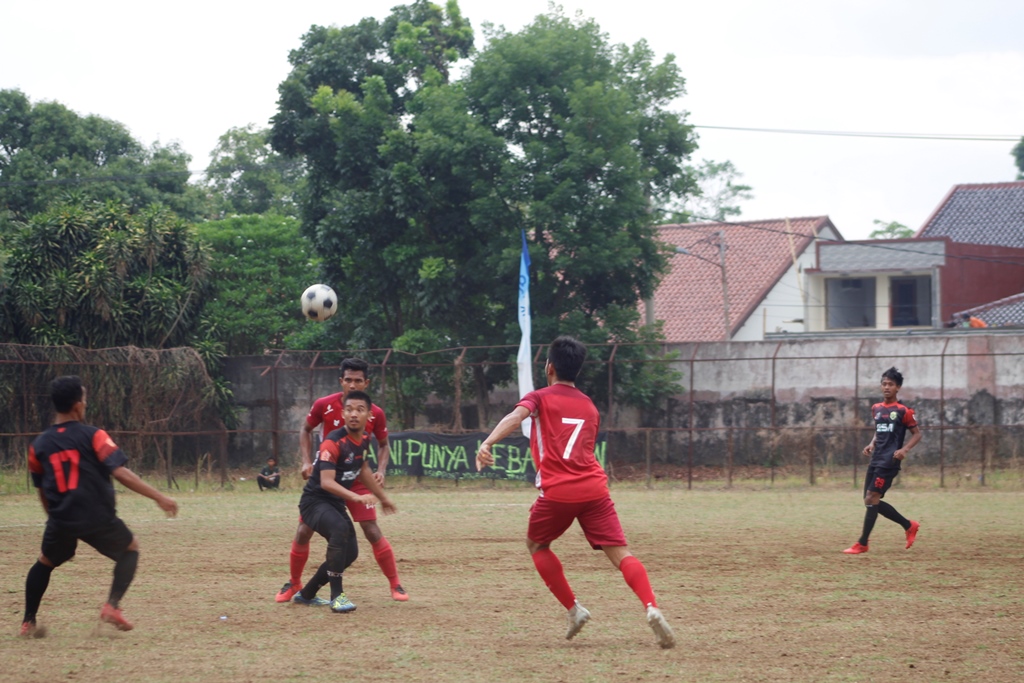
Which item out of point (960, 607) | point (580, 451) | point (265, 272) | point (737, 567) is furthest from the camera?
point (265, 272)

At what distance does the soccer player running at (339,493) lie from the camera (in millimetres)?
8219

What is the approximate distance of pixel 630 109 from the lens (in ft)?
90.5

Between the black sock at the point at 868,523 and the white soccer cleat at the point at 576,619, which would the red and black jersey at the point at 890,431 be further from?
the white soccer cleat at the point at 576,619

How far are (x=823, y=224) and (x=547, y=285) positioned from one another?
77.2 ft

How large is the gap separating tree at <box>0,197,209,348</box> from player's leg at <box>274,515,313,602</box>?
69.3 feet

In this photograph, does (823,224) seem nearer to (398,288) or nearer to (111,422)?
(398,288)

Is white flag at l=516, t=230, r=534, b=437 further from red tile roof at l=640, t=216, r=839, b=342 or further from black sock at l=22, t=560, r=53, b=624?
red tile roof at l=640, t=216, r=839, b=342

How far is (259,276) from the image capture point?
3578 cm

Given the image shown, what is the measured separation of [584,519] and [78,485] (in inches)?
118

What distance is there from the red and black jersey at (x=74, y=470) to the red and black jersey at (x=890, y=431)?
7.85m

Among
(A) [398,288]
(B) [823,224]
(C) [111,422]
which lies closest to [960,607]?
(C) [111,422]

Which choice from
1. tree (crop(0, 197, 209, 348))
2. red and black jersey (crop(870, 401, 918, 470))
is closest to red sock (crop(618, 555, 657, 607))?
red and black jersey (crop(870, 401, 918, 470))

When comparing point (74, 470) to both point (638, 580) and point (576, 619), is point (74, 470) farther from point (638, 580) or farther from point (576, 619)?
point (638, 580)

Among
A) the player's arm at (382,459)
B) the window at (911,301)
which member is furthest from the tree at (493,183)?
the player's arm at (382,459)
